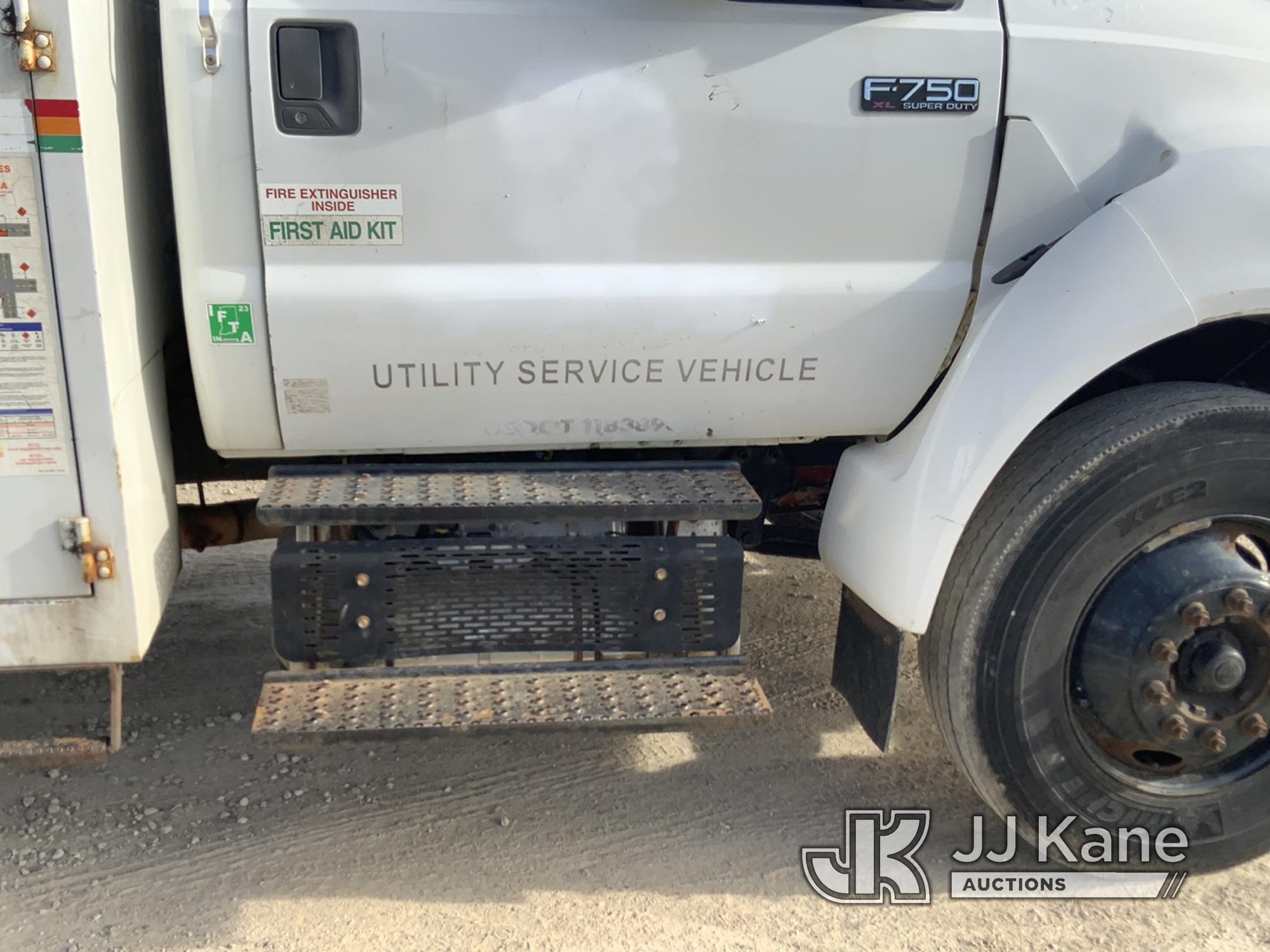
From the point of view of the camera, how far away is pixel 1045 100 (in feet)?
7.55

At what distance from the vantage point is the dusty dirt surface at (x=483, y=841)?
2.46m

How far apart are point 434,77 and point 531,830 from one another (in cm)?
188

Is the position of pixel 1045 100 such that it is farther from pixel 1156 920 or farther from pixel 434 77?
pixel 1156 920

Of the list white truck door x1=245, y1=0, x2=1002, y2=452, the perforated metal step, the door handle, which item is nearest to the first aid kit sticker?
white truck door x1=245, y1=0, x2=1002, y2=452

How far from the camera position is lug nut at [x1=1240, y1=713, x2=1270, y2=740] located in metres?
2.51

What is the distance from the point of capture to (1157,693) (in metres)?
2.45

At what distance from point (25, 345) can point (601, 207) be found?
46.6 inches

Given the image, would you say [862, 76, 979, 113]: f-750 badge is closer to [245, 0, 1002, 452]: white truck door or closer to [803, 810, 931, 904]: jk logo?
[245, 0, 1002, 452]: white truck door

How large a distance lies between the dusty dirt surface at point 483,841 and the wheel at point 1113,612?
14.1 inches

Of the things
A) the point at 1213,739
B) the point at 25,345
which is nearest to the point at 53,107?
the point at 25,345

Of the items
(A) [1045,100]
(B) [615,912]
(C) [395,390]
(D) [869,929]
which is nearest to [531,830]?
(B) [615,912]

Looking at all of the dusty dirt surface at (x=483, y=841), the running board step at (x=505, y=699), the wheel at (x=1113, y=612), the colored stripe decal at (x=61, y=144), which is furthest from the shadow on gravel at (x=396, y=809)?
the colored stripe decal at (x=61, y=144)

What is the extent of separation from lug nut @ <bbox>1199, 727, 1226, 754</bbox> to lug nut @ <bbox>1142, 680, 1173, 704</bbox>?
0.47 ft

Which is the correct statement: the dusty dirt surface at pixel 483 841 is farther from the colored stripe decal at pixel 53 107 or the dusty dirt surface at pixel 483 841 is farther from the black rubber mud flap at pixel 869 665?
the colored stripe decal at pixel 53 107
